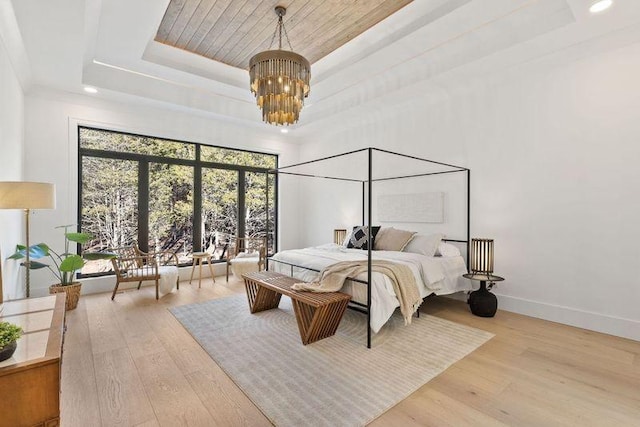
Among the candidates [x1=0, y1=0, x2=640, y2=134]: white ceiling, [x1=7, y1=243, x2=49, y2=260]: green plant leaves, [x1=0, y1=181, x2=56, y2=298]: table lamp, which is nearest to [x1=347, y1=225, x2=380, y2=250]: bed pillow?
[x1=0, y1=0, x2=640, y2=134]: white ceiling

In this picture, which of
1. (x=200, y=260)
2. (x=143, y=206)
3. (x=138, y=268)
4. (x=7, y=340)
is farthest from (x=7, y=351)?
(x=143, y=206)

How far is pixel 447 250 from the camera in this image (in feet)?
12.9

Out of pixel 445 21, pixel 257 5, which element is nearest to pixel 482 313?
pixel 445 21

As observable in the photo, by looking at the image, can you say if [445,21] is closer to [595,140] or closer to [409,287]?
[595,140]

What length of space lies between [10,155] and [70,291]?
1686mm

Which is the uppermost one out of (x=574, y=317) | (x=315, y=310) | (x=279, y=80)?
(x=279, y=80)

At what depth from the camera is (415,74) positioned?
385 centimetres

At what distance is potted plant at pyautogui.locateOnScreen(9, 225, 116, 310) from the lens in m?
3.33

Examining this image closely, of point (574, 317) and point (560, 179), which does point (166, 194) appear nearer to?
point (560, 179)

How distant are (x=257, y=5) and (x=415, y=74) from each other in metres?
2.08

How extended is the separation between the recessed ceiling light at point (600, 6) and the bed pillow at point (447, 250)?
267cm

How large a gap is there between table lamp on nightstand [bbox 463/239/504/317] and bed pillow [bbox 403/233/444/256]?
1.44 feet

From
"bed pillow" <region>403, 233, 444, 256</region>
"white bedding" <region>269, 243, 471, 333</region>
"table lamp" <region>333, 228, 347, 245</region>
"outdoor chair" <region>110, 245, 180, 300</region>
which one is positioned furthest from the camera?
"table lamp" <region>333, 228, 347, 245</region>

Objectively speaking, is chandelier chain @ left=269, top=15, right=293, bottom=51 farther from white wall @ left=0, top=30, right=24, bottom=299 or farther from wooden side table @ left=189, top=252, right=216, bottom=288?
wooden side table @ left=189, top=252, right=216, bottom=288
